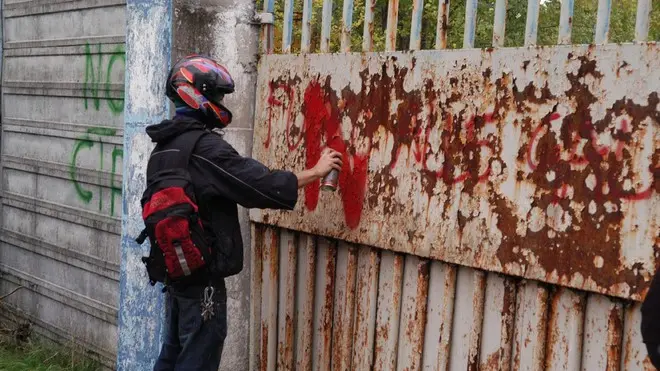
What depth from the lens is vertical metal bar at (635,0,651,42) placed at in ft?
9.95

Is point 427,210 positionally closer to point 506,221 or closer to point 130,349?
point 506,221

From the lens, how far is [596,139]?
10.3ft

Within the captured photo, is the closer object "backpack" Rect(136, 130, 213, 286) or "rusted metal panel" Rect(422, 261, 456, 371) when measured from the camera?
"rusted metal panel" Rect(422, 261, 456, 371)

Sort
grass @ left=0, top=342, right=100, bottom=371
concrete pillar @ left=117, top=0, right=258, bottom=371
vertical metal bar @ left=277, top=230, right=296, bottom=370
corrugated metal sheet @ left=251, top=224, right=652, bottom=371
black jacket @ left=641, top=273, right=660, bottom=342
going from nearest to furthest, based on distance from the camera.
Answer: black jacket @ left=641, top=273, right=660, bottom=342 < corrugated metal sheet @ left=251, top=224, right=652, bottom=371 < vertical metal bar @ left=277, top=230, right=296, bottom=370 < concrete pillar @ left=117, top=0, right=258, bottom=371 < grass @ left=0, top=342, right=100, bottom=371

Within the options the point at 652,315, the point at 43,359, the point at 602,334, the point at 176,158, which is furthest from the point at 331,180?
the point at 43,359

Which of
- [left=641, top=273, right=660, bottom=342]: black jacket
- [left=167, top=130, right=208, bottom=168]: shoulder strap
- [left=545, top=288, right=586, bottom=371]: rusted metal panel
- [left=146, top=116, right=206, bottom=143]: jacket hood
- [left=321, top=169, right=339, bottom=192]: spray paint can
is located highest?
[left=146, top=116, right=206, bottom=143]: jacket hood

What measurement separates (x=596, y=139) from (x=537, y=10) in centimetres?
57

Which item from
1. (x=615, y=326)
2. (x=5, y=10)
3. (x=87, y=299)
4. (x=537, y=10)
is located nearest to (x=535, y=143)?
(x=537, y=10)

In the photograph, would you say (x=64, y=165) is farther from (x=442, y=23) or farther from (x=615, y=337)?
(x=615, y=337)

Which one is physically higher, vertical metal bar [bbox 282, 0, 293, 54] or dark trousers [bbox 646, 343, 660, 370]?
vertical metal bar [bbox 282, 0, 293, 54]

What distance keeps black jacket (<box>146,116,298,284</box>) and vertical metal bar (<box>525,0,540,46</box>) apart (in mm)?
1228

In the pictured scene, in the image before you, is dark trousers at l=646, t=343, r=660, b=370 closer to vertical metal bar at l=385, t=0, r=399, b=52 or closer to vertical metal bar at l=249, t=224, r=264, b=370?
vertical metal bar at l=385, t=0, r=399, b=52

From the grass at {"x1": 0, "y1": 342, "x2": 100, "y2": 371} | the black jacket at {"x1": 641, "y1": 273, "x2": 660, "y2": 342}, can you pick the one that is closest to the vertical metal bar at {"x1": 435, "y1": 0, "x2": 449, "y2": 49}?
the black jacket at {"x1": 641, "y1": 273, "x2": 660, "y2": 342}

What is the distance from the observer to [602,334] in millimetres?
3203
